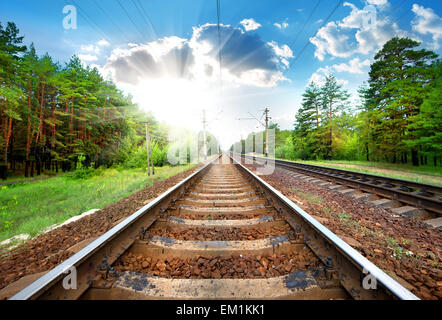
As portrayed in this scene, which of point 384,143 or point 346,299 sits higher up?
point 384,143

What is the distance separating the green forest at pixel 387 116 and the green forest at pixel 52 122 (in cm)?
2067

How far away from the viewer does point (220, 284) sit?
124 cm

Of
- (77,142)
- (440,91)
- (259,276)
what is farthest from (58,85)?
(440,91)

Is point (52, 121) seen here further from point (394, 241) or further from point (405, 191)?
point (405, 191)

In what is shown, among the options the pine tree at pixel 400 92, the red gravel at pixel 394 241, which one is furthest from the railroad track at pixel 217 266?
the pine tree at pixel 400 92

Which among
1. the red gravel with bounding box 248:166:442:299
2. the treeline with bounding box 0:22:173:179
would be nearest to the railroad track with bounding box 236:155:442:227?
the red gravel with bounding box 248:166:442:299

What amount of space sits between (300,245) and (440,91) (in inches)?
639

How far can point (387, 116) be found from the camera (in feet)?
47.5

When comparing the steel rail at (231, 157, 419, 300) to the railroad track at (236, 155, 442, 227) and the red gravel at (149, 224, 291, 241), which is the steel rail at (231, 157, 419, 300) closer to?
the red gravel at (149, 224, 291, 241)

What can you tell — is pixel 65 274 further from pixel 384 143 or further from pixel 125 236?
pixel 384 143

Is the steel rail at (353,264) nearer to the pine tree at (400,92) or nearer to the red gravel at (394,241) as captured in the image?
the red gravel at (394,241)

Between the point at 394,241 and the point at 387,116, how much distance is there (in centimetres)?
1830

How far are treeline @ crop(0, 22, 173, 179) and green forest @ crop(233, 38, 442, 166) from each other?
840 inches

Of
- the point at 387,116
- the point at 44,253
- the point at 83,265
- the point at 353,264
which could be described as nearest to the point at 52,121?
the point at 44,253
